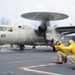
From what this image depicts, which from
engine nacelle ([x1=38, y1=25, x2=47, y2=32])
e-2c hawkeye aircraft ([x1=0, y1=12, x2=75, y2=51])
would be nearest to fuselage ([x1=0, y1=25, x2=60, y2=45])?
e-2c hawkeye aircraft ([x1=0, y1=12, x2=75, y2=51])

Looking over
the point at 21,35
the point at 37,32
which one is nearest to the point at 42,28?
the point at 37,32

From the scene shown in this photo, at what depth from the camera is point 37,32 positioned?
28703mm

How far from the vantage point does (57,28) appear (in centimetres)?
2967

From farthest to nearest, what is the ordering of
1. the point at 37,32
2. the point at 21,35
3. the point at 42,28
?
the point at 37,32, the point at 42,28, the point at 21,35

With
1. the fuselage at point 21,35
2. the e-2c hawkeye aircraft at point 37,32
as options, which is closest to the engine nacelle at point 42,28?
the e-2c hawkeye aircraft at point 37,32

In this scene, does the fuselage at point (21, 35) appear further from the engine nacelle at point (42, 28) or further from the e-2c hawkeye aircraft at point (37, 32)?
the engine nacelle at point (42, 28)

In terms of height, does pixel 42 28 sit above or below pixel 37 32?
above

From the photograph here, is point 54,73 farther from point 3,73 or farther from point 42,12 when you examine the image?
point 42,12

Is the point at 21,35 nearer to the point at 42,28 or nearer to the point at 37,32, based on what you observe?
the point at 42,28

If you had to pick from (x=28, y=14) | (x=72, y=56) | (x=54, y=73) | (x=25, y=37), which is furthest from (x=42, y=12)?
(x=54, y=73)

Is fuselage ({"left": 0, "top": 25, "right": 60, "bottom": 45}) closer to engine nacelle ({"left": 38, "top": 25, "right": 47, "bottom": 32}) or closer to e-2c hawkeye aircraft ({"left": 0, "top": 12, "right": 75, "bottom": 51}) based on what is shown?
e-2c hawkeye aircraft ({"left": 0, "top": 12, "right": 75, "bottom": 51})

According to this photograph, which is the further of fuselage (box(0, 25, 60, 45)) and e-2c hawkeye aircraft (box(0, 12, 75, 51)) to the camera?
e-2c hawkeye aircraft (box(0, 12, 75, 51))

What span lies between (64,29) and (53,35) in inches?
63.8

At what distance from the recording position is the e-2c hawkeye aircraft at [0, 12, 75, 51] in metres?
25.0
